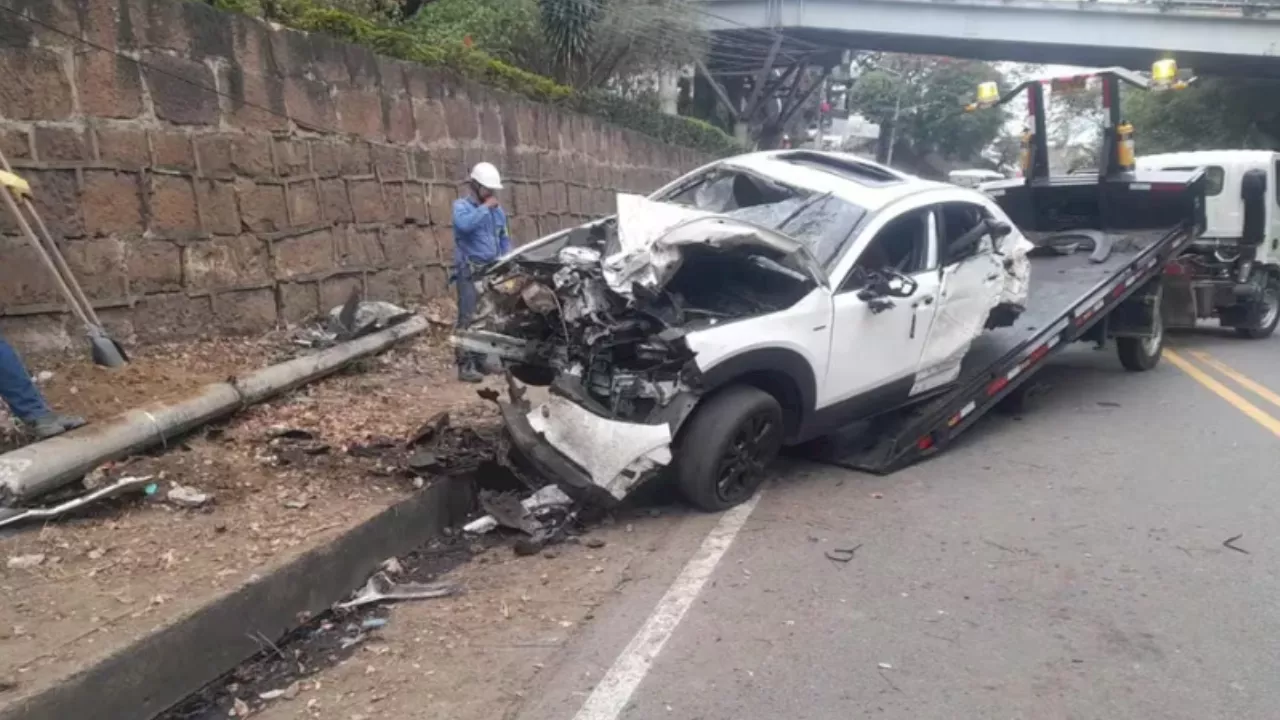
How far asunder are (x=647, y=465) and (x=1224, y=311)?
971 cm

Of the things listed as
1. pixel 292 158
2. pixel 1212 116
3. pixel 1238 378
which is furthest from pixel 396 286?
pixel 1212 116

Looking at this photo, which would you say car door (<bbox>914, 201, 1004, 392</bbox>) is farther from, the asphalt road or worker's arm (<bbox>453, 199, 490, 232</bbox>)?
worker's arm (<bbox>453, 199, 490, 232</bbox>)

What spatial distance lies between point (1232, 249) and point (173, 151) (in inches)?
433

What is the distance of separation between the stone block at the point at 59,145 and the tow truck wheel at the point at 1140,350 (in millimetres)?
8893

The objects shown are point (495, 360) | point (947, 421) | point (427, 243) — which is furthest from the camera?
point (427, 243)

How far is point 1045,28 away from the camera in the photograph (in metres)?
31.0

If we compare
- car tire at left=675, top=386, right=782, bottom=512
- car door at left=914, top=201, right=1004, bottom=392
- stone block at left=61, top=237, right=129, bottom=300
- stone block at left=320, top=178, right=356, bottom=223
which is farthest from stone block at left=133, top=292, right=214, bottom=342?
car door at left=914, top=201, right=1004, bottom=392

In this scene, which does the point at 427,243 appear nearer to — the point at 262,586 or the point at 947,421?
the point at 947,421

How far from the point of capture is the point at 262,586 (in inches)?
176

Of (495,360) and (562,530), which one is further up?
(495,360)

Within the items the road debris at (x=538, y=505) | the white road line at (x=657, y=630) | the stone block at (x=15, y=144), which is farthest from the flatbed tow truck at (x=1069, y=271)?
the stone block at (x=15, y=144)

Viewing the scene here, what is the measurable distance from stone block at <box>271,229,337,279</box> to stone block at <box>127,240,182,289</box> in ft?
3.60

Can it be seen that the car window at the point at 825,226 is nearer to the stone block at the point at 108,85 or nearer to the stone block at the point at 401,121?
the stone block at the point at 108,85

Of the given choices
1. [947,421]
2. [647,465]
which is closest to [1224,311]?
[947,421]
